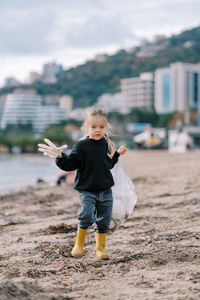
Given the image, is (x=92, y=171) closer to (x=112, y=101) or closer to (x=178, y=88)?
(x=178, y=88)

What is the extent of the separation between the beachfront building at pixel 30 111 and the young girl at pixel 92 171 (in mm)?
137664

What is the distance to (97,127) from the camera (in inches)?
132

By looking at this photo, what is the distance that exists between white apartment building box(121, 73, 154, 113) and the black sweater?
13742 centimetres

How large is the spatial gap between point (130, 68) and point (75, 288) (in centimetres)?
16819

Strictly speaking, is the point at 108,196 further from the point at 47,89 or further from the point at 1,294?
the point at 47,89

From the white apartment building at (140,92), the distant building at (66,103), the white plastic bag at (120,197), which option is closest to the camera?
the white plastic bag at (120,197)

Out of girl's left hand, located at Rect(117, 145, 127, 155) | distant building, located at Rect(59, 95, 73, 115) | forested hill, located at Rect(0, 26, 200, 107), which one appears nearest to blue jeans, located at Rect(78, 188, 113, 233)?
girl's left hand, located at Rect(117, 145, 127, 155)

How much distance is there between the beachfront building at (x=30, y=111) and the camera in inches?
5758

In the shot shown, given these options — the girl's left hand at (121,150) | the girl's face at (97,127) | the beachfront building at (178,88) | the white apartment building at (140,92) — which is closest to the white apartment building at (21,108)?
the white apartment building at (140,92)

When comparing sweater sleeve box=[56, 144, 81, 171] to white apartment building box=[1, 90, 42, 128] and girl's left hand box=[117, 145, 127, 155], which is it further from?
white apartment building box=[1, 90, 42, 128]

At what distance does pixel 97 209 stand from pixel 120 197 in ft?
1.14

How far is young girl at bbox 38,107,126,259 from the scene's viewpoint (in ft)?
10.8

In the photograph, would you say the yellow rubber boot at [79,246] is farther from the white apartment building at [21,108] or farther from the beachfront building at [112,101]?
the white apartment building at [21,108]

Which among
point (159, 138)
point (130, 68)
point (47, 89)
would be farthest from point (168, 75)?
point (159, 138)
